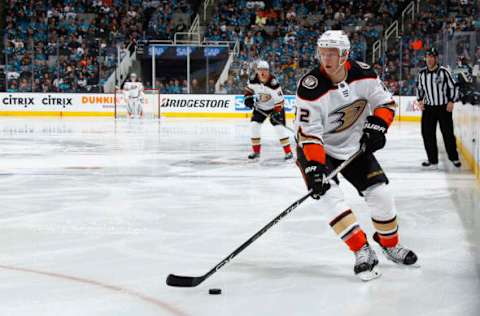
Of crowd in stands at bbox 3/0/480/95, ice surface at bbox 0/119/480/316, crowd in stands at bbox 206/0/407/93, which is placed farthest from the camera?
crowd in stands at bbox 206/0/407/93

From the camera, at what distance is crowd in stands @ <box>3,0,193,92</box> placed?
19773mm

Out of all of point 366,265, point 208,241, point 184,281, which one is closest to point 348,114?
point 366,265

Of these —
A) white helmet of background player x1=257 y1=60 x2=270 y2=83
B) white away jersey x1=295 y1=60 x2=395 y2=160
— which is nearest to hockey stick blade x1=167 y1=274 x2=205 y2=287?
white away jersey x1=295 y1=60 x2=395 y2=160

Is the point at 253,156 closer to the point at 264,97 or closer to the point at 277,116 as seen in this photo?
the point at 277,116

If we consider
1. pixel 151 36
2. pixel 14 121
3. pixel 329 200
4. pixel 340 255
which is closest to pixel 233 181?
pixel 340 255

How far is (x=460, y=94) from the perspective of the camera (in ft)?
29.0

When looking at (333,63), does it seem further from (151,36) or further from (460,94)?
(151,36)

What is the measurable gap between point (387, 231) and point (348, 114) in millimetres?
601

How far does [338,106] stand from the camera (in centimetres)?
368

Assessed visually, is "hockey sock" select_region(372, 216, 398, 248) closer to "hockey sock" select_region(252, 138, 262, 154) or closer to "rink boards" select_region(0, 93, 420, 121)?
"hockey sock" select_region(252, 138, 262, 154)

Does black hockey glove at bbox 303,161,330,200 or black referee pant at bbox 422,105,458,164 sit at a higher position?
black hockey glove at bbox 303,161,330,200

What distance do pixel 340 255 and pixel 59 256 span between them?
1442 millimetres

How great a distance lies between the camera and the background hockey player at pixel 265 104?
384 inches

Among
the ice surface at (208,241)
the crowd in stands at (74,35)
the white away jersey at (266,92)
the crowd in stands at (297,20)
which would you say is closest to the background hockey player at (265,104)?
the white away jersey at (266,92)
